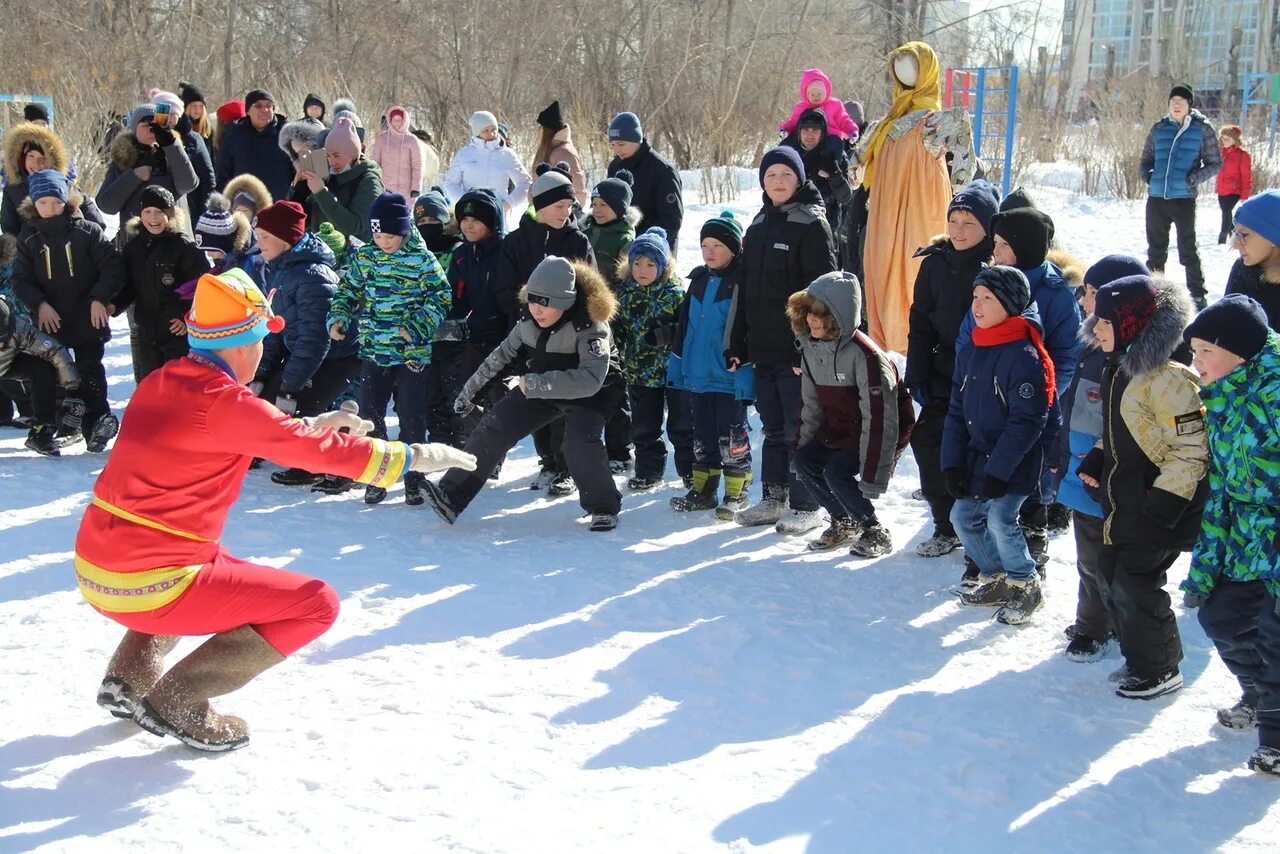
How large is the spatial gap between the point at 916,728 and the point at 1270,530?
1.34m

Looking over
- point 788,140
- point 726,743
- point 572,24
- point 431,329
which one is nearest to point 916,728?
point 726,743

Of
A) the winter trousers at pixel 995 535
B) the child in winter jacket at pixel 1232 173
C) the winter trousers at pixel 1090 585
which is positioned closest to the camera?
the winter trousers at pixel 1090 585

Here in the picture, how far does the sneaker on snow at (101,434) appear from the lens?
7840mm

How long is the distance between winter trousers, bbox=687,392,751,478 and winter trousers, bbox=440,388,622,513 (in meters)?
0.64

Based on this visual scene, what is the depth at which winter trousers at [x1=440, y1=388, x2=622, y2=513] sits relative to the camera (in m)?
6.54

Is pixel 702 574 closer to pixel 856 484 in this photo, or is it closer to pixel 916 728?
pixel 856 484

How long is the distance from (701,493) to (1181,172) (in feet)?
25.1

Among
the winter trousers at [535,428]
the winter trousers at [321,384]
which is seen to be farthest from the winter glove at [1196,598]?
the winter trousers at [321,384]

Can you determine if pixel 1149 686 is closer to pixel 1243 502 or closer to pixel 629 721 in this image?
pixel 1243 502

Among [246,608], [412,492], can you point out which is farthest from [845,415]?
[246,608]

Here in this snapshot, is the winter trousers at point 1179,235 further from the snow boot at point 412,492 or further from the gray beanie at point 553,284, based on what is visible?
the snow boot at point 412,492

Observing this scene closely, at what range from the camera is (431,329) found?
707cm

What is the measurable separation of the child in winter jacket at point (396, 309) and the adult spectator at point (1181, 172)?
26.1 feet

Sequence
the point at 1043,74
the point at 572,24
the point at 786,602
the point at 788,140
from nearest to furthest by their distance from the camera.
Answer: the point at 786,602
the point at 788,140
the point at 572,24
the point at 1043,74
